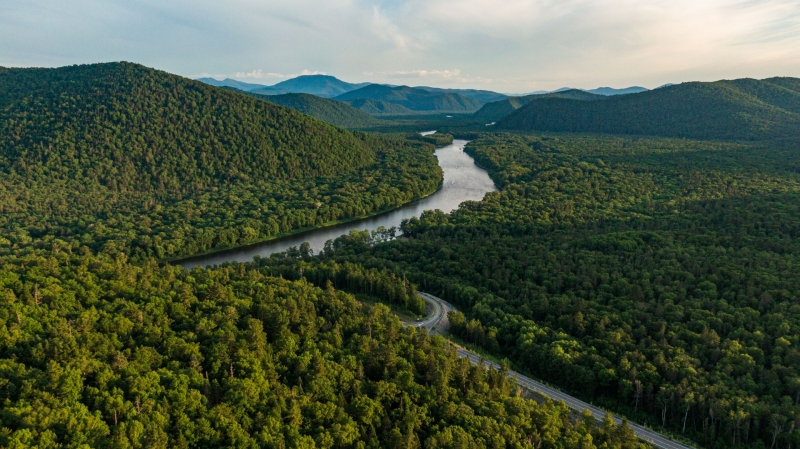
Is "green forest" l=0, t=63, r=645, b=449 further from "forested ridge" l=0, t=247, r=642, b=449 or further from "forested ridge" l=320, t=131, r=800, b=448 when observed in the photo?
"forested ridge" l=320, t=131, r=800, b=448

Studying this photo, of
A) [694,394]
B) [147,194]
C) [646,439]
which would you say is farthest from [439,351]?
[147,194]

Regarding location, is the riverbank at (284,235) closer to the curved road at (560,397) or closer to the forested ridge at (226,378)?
the forested ridge at (226,378)

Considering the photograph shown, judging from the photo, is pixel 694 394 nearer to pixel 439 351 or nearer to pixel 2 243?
pixel 439 351

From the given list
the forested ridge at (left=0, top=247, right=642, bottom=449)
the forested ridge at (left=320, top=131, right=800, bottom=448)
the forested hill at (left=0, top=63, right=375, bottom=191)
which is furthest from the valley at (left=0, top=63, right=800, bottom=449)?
the forested hill at (left=0, top=63, right=375, bottom=191)

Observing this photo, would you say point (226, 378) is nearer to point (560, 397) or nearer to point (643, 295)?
point (560, 397)

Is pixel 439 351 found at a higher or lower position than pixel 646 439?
higher

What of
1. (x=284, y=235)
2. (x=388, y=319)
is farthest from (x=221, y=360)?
(x=284, y=235)
